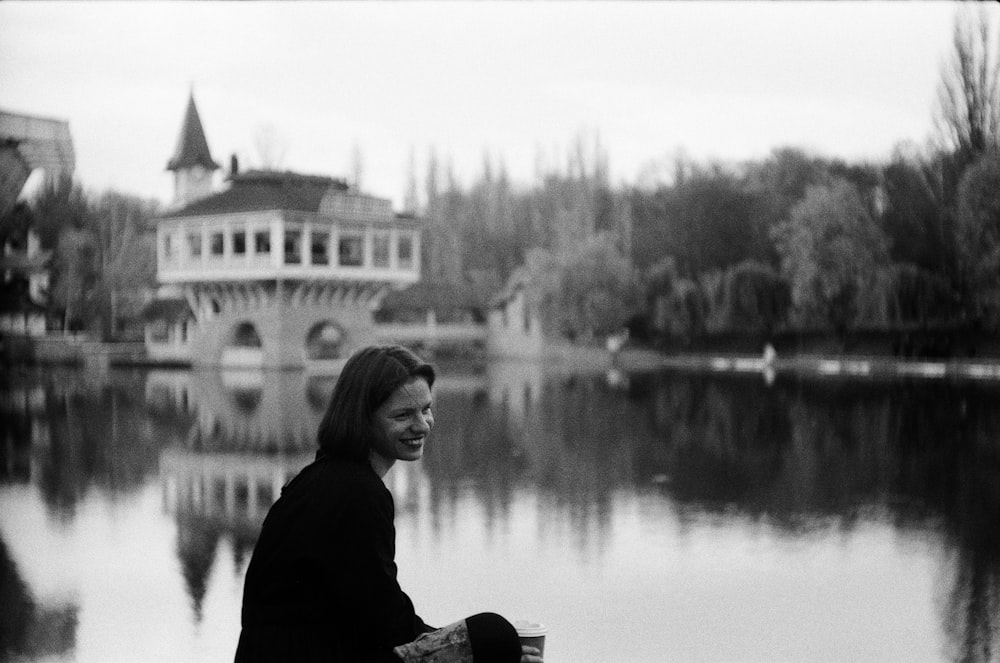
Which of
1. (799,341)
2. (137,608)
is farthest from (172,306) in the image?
(137,608)

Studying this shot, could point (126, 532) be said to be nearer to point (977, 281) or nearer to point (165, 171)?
point (977, 281)

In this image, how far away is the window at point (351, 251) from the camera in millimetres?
25188

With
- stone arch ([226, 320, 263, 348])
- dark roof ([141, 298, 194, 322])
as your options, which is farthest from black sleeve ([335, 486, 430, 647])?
dark roof ([141, 298, 194, 322])

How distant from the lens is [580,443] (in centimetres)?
1171

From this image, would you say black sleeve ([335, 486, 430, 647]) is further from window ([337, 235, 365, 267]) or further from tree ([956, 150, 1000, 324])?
window ([337, 235, 365, 267])

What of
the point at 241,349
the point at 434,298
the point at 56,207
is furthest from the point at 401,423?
the point at 434,298

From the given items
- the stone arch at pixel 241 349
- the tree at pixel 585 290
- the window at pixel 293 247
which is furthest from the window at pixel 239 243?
the tree at pixel 585 290

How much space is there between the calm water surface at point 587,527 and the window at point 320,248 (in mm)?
9681

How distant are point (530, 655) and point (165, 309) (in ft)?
91.3

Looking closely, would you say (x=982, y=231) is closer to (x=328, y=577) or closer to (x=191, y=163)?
(x=191, y=163)

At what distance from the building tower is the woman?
2696cm

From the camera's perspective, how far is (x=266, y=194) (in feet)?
80.9

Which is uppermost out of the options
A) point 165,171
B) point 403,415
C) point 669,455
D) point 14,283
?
point 165,171

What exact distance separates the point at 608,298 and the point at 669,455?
18.9 metres
